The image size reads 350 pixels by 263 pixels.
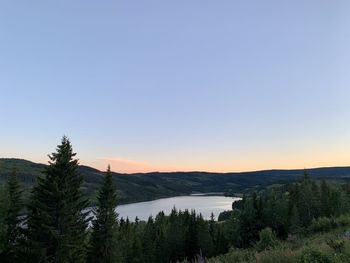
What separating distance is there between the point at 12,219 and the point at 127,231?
53.3 metres

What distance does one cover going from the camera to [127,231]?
95.4 meters

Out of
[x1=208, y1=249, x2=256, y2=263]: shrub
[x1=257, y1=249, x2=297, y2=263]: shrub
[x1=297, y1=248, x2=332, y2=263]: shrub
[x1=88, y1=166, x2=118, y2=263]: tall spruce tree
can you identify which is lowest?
[x1=88, y1=166, x2=118, y2=263]: tall spruce tree

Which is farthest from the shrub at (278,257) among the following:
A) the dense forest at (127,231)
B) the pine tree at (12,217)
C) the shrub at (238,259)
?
the pine tree at (12,217)

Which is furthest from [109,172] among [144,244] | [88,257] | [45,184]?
[144,244]

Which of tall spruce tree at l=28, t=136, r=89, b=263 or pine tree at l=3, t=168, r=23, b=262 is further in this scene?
pine tree at l=3, t=168, r=23, b=262

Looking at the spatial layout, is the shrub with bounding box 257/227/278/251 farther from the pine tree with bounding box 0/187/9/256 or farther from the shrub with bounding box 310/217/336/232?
the pine tree with bounding box 0/187/9/256

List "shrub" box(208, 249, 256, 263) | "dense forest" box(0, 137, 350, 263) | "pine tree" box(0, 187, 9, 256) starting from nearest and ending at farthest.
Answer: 1. "shrub" box(208, 249, 256, 263)
2. "dense forest" box(0, 137, 350, 263)
3. "pine tree" box(0, 187, 9, 256)

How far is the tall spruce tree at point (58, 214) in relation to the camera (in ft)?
118

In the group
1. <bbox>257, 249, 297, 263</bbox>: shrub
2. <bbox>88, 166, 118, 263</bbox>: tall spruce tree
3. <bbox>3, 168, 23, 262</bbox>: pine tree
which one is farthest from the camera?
<bbox>88, 166, 118, 263</bbox>: tall spruce tree

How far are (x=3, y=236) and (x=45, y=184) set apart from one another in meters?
10.5

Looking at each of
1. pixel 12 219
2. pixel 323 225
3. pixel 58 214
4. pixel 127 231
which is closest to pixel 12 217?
pixel 12 219

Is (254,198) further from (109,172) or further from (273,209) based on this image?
(109,172)

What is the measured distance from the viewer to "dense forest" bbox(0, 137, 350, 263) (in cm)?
1448

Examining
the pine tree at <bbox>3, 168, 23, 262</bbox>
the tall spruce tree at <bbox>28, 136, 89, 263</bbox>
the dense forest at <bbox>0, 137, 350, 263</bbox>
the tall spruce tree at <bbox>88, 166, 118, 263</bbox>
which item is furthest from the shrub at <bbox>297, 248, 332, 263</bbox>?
the tall spruce tree at <bbox>88, 166, 118, 263</bbox>
